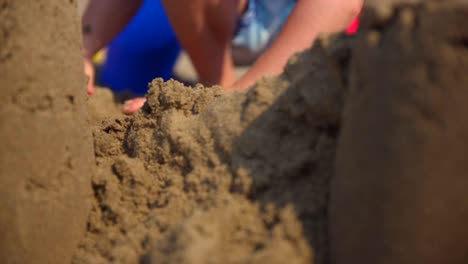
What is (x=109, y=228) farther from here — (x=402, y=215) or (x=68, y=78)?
(x=402, y=215)

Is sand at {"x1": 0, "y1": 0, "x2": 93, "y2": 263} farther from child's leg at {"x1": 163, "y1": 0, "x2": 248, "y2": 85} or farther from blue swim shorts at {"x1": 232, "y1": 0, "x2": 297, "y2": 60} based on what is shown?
blue swim shorts at {"x1": 232, "y1": 0, "x2": 297, "y2": 60}

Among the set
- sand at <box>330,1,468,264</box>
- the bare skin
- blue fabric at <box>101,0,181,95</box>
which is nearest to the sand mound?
sand at <box>330,1,468,264</box>

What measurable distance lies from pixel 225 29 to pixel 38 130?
1.69 meters

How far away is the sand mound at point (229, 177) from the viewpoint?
2.59 ft

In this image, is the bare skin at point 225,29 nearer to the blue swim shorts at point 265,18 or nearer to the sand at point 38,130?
the blue swim shorts at point 265,18

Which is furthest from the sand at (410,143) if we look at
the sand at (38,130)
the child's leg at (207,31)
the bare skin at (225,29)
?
the child's leg at (207,31)

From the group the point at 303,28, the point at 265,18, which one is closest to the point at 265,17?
the point at 265,18

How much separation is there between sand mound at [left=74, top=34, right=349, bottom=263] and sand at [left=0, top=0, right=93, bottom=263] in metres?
0.10

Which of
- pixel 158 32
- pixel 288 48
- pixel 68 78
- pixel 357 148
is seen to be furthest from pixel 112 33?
pixel 357 148

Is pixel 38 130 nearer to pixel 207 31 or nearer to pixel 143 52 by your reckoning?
pixel 207 31

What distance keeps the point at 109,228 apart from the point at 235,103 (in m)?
0.37

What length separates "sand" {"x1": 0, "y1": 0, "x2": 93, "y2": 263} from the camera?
2.86ft

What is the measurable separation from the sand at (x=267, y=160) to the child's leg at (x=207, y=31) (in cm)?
110

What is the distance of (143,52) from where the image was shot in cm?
316
